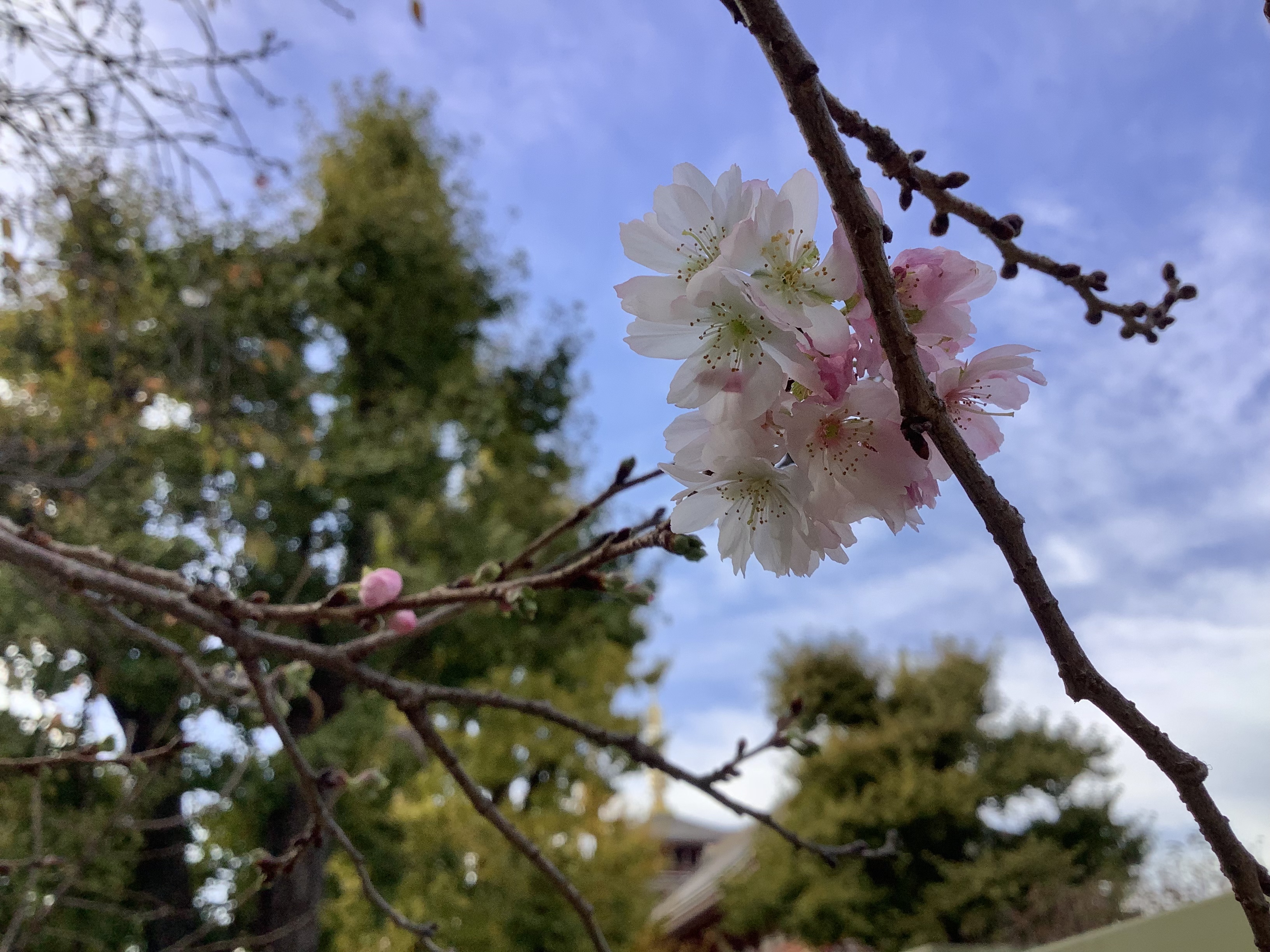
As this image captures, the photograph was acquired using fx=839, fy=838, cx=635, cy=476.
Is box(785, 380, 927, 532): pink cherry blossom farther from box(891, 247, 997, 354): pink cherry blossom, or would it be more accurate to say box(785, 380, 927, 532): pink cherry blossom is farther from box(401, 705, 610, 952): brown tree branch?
box(401, 705, 610, 952): brown tree branch

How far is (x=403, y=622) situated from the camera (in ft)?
3.25

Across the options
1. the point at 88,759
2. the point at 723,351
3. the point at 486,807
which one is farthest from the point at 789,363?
the point at 88,759

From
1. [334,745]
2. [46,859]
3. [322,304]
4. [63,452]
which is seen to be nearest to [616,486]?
[46,859]

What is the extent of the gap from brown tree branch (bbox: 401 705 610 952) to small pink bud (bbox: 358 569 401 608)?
0.50ft

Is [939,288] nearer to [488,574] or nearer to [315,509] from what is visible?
[488,574]

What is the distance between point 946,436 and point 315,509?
16.2ft

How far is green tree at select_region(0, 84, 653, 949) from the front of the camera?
10.9 ft

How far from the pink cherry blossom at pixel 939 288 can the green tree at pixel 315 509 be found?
7.07 feet

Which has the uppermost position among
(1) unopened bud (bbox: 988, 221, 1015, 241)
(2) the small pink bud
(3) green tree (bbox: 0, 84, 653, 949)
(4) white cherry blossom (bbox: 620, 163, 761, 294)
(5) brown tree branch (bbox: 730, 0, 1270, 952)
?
(3) green tree (bbox: 0, 84, 653, 949)

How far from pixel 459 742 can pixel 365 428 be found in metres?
2.51

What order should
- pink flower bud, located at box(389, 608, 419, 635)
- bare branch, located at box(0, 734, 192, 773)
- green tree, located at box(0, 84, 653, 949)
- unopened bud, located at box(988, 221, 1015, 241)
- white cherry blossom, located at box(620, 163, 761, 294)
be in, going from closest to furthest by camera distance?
1. white cherry blossom, located at box(620, 163, 761, 294)
2. unopened bud, located at box(988, 221, 1015, 241)
3. pink flower bud, located at box(389, 608, 419, 635)
4. bare branch, located at box(0, 734, 192, 773)
5. green tree, located at box(0, 84, 653, 949)

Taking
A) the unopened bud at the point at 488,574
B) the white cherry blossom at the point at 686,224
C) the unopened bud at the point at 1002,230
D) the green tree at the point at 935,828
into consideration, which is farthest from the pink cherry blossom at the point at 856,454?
the green tree at the point at 935,828

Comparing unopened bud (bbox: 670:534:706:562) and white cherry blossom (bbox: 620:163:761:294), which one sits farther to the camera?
unopened bud (bbox: 670:534:706:562)

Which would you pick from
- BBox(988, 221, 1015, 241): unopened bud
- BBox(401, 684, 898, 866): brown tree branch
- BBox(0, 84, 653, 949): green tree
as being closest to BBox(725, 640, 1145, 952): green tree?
BBox(0, 84, 653, 949): green tree
